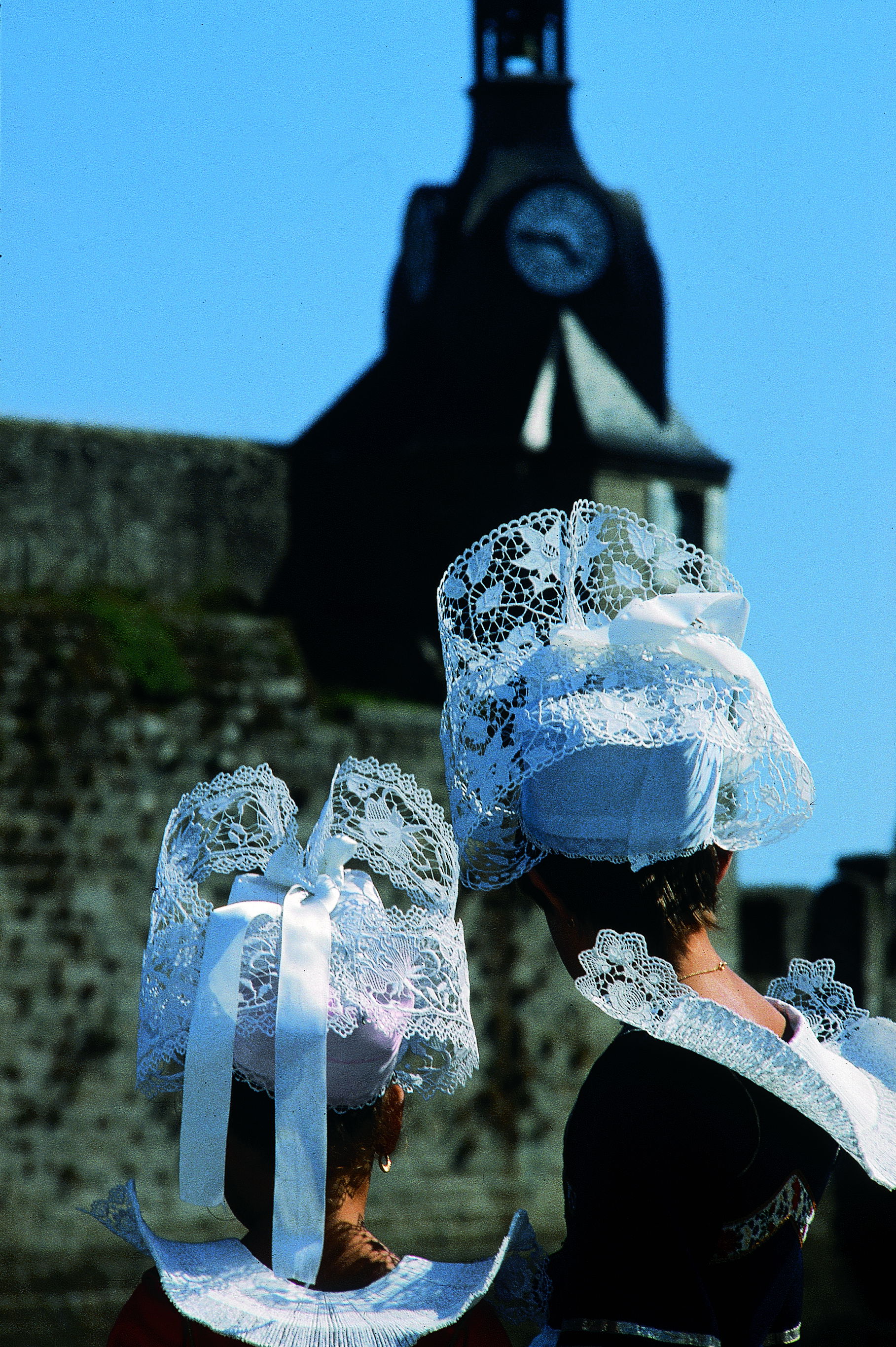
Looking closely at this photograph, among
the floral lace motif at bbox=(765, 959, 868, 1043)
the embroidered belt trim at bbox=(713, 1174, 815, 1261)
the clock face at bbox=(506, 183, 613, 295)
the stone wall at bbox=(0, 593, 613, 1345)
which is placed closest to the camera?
the embroidered belt trim at bbox=(713, 1174, 815, 1261)

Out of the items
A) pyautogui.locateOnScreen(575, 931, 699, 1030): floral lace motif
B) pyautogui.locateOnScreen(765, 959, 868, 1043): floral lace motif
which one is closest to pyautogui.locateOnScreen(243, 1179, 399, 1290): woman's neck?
pyautogui.locateOnScreen(575, 931, 699, 1030): floral lace motif

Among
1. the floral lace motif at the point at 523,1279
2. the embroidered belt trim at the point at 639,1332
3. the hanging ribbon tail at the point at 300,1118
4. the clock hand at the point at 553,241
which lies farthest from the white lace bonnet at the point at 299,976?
the clock hand at the point at 553,241

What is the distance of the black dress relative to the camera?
1824 mm

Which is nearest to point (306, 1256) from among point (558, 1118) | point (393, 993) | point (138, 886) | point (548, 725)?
point (393, 993)

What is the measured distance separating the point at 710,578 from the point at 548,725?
0.33 m

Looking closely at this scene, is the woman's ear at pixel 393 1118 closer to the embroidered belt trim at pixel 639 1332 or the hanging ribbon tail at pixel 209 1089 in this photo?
the hanging ribbon tail at pixel 209 1089

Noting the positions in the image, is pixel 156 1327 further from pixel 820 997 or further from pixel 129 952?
pixel 129 952

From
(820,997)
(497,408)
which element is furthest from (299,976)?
(497,408)

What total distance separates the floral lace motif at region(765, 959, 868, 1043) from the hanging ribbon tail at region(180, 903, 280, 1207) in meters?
0.73

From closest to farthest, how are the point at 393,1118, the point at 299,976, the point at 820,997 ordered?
the point at 299,976, the point at 393,1118, the point at 820,997

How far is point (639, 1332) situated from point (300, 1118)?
0.45 meters

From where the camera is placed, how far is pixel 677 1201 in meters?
1.86

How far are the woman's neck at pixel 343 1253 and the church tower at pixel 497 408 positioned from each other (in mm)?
11689

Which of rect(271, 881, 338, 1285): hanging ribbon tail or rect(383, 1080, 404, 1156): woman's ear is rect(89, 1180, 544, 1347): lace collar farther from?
rect(383, 1080, 404, 1156): woman's ear
